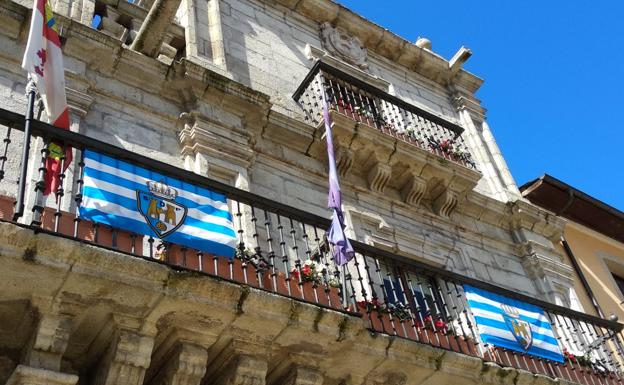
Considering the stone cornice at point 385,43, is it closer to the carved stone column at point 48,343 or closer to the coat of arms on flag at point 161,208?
the coat of arms on flag at point 161,208

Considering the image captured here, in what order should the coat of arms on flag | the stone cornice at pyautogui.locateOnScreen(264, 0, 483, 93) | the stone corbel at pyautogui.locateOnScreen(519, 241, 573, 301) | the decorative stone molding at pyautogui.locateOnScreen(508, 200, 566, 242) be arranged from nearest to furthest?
the coat of arms on flag
the stone corbel at pyautogui.locateOnScreen(519, 241, 573, 301)
the decorative stone molding at pyautogui.locateOnScreen(508, 200, 566, 242)
the stone cornice at pyautogui.locateOnScreen(264, 0, 483, 93)

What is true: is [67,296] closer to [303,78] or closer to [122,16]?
[122,16]

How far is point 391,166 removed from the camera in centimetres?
1020

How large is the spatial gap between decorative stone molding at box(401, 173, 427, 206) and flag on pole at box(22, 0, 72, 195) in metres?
5.17

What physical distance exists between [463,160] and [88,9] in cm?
571

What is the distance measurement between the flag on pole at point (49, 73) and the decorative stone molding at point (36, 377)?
166cm

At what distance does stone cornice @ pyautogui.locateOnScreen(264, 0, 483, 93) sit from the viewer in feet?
41.7

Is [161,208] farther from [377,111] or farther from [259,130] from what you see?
[377,111]

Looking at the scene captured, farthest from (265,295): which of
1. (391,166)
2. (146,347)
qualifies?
(391,166)

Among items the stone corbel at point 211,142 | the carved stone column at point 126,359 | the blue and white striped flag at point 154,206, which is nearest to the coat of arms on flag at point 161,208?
the blue and white striped flag at point 154,206

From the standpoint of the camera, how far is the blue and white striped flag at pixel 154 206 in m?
5.87

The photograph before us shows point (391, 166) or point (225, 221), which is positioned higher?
point (391, 166)

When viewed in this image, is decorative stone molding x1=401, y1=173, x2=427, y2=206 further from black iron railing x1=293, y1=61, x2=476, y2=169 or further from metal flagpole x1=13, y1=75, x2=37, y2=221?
metal flagpole x1=13, y1=75, x2=37, y2=221

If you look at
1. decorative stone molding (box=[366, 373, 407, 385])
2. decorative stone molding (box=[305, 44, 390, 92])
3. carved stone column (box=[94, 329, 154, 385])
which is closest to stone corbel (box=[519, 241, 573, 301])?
decorative stone molding (box=[305, 44, 390, 92])
